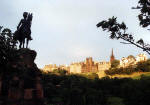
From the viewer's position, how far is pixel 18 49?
766 inches

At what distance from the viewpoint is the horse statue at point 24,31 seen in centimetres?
2008

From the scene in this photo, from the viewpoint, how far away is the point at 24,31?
65.9 feet

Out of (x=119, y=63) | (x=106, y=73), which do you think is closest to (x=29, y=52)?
(x=106, y=73)

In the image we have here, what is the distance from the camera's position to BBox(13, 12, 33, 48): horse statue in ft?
65.9

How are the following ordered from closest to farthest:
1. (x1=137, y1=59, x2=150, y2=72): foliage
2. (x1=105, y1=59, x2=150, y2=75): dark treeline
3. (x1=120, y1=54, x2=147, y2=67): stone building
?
(x1=137, y1=59, x2=150, y2=72): foliage
(x1=105, y1=59, x2=150, y2=75): dark treeline
(x1=120, y1=54, x2=147, y2=67): stone building

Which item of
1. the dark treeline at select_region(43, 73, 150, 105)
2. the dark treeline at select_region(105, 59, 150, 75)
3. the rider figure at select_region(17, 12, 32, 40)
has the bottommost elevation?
the dark treeline at select_region(43, 73, 150, 105)

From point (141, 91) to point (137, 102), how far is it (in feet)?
4.34

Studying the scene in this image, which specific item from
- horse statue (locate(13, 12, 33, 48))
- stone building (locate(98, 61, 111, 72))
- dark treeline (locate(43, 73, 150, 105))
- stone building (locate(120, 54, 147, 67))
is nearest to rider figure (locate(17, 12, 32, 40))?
horse statue (locate(13, 12, 33, 48))

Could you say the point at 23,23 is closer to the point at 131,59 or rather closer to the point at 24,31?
the point at 24,31

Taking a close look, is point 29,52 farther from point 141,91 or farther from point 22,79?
point 141,91

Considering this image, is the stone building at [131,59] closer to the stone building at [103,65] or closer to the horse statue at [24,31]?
the stone building at [103,65]

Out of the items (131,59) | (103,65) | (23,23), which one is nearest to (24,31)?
(23,23)

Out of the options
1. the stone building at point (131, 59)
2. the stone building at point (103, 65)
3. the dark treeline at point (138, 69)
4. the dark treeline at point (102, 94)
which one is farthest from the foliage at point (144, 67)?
the stone building at point (103, 65)

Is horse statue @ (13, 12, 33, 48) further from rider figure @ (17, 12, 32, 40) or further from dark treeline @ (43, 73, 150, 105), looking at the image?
dark treeline @ (43, 73, 150, 105)
